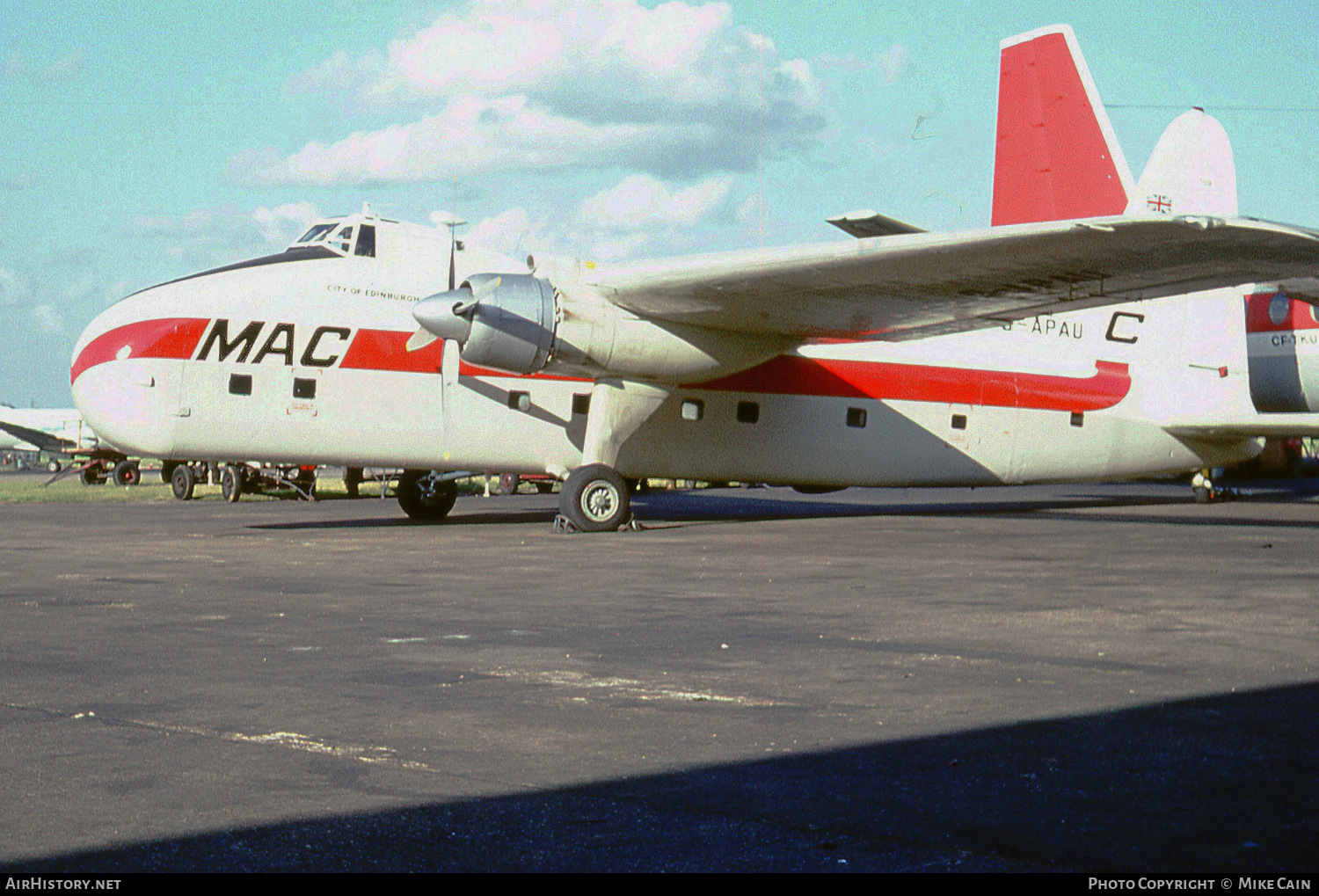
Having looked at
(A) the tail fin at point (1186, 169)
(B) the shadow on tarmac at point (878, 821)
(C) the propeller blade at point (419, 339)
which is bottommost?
(B) the shadow on tarmac at point (878, 821)

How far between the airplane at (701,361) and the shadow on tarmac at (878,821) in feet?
30.1

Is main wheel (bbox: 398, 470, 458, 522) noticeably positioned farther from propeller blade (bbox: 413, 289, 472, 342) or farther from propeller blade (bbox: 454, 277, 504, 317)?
propeller blade (bbox: 454, 277, 504, 317)

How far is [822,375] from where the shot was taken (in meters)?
19.2

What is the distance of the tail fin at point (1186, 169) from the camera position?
1016 inches

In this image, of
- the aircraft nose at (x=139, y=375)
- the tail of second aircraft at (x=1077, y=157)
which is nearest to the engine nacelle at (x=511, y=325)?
the aircraft nose at (x=139, y=375)

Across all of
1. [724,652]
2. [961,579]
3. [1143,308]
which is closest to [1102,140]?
[1143,308]

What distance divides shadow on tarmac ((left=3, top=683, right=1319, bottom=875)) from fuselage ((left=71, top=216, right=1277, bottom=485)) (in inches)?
529

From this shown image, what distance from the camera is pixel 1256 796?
3.85 m

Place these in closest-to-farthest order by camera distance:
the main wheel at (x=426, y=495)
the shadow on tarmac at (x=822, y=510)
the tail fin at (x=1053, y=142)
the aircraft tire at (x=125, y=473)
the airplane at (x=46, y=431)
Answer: the shadow on tarmac at (x=822, y=510), the main wheel at (x=426, y=495), the tail fin at (x=1053, y=142), the aircraft tire at (x=125, y=473), the airplane at (x=46, y=431)

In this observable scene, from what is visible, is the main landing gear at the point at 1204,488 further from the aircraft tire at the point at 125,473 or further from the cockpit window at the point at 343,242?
the aircraft tire at the point at 125,473

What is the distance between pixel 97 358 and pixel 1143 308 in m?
18.0

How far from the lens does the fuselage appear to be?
53.3 feet

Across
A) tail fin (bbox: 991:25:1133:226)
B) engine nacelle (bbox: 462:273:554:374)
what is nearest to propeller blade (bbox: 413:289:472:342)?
engine nacelle (bbox: 462:273:554:374)

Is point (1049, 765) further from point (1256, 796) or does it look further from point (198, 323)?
point (198, 323)
